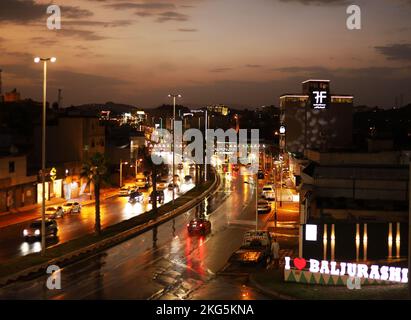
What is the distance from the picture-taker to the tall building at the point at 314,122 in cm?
10612

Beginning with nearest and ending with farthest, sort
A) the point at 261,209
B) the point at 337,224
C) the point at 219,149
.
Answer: the point at 337,224
the point at 261,209
the point at 219,149

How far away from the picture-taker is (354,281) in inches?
945

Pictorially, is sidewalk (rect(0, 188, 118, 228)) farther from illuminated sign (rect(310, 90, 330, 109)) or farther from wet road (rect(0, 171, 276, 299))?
illuminated sign (rect(310, 90, 330, 109))

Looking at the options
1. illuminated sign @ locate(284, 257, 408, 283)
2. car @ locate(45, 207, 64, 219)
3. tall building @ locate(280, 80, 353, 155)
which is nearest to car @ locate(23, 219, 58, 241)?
car @ locate(45, 207, 64, 219)

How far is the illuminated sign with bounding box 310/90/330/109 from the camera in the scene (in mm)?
91688

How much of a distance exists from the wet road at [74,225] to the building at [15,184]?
15.4ft

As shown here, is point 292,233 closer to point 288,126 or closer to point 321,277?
point 321,277

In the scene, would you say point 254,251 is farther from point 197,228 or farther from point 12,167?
point 12,167

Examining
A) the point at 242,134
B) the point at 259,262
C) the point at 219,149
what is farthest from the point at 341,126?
the point at 259,262

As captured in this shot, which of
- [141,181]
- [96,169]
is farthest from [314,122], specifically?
[96,169]

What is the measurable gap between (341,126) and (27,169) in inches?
2505

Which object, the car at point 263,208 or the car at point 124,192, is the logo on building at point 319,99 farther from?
the car at point 263,208

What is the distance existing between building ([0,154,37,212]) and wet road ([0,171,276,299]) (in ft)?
43.5

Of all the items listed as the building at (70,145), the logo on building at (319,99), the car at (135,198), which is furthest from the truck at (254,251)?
the logo on building at (319,99)
